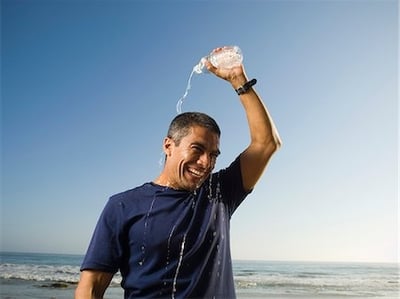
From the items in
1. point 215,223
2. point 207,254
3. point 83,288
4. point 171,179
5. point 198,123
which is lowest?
point 83,288

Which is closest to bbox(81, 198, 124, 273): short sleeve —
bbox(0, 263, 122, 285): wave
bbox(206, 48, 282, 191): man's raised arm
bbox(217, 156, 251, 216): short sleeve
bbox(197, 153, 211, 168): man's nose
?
bbox(197, 153, 211, 168): man's nose

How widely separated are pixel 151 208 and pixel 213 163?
1.48 feet

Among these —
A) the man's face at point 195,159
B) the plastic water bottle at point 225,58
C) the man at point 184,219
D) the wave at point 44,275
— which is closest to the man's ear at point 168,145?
the man at point 184,219

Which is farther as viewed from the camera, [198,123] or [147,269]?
[198,123]

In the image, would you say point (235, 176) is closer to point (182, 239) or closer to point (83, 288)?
point (182, 239)

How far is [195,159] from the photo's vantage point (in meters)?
2.71

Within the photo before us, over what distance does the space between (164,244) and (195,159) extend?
0.56 m

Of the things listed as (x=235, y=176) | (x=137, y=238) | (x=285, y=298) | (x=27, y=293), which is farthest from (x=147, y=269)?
(x=285, y=298)

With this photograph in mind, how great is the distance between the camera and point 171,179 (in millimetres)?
2752

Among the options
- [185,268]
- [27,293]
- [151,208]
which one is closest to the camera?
[185,268]

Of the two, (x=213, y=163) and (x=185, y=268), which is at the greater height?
(x=213, y=163)

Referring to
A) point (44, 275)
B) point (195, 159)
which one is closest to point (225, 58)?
point (195, 159)

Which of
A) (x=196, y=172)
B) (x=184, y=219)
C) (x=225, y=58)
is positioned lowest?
(x=184, y=219)

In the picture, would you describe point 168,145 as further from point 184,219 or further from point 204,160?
point 184,219
